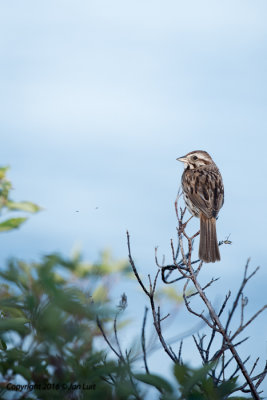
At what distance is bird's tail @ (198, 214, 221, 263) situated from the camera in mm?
6078

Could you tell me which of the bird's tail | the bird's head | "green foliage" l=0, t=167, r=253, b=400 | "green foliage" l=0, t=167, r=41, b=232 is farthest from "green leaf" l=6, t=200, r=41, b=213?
the bird's head

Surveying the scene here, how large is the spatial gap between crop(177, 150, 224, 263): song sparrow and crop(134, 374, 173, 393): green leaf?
177 inches

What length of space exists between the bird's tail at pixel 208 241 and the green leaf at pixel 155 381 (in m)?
4.49

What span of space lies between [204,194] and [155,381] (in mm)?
6004

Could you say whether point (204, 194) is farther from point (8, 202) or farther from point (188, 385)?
point (188, 385)

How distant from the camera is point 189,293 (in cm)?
474

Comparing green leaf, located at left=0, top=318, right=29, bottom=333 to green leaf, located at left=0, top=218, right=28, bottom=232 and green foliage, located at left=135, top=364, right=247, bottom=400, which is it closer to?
green foliage, located at left=135, top=364, right=247, bottom=400

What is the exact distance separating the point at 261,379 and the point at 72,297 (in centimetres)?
291

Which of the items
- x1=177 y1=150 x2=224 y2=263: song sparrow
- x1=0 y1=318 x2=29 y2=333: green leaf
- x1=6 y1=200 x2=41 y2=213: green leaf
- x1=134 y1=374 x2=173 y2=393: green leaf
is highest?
x1=177 y1=150 x2=224 y2=263: song sparrow

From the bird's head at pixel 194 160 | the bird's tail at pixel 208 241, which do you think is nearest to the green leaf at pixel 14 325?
the bird's tail at pixel 208 241

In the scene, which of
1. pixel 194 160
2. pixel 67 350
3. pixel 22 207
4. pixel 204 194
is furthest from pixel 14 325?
pixel 194 160

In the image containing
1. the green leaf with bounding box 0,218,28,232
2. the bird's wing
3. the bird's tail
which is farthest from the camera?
the bird's wing

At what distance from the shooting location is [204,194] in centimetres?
742

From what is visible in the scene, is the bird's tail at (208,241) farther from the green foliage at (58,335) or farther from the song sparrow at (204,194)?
the green foliage at (58,335)
